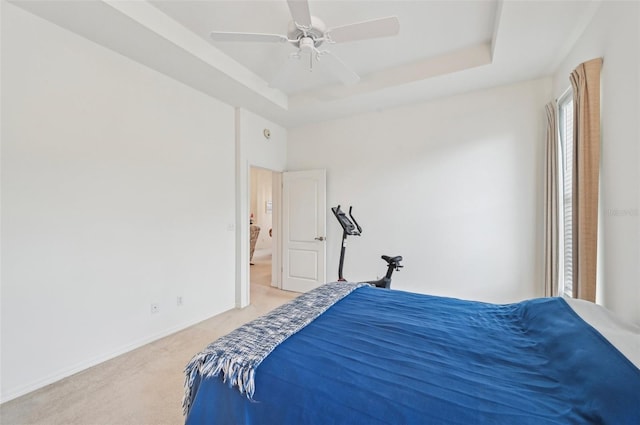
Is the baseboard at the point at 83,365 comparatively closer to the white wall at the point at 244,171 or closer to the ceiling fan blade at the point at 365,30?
the white wall at the point at 244,171

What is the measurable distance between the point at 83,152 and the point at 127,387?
188 centimetres

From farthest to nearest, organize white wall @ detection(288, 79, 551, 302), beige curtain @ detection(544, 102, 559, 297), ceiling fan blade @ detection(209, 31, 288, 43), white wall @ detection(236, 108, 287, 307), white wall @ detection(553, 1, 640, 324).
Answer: white wall @ detection(236, 108, 287, 307), white wall @ detection(288, 79, 551, 302), beige curtain @ detection(544, 102, 559, 297), ceiling fan blade @ detection(209, 31, 288, 43), white wall @ detection(553, 1, 640, 324)

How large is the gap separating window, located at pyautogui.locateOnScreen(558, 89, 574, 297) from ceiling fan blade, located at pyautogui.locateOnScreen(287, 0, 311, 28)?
2431 millimetres

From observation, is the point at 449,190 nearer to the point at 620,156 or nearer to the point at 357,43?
the point at 620,156

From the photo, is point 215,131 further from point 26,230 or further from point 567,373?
point 567,373

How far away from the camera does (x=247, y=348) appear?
1191mm

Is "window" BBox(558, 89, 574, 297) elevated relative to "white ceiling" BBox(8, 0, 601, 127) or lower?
lower

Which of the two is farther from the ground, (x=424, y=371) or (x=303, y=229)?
(x=303, y=229)

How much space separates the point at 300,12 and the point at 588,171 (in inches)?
84.4

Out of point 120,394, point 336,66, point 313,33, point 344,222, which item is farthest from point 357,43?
point 120,394

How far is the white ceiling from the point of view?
210 cm

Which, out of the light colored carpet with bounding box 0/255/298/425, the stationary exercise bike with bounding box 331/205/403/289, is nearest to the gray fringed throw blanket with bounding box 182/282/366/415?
the light colored carpet with bounding box 0/255/298/425

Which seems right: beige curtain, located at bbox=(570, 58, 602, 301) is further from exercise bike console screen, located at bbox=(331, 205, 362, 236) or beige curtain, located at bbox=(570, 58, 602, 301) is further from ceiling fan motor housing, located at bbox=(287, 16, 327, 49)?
exercise bike console screen, located at bbox=(331, 205, 362, 236)

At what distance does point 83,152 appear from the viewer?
7.58ft
